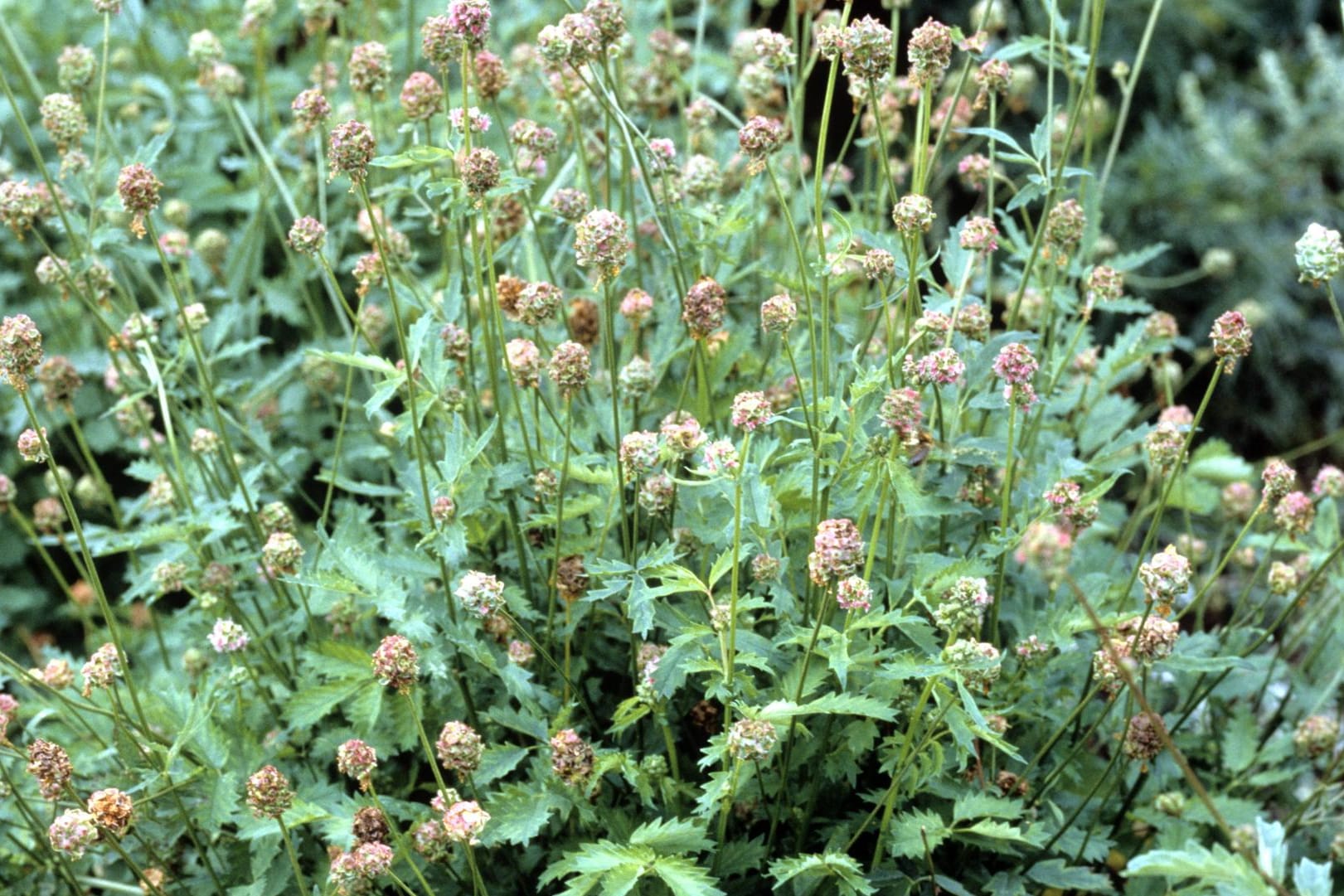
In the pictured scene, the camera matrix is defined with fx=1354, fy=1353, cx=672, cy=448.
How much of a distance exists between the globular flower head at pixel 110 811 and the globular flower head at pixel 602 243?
86cm

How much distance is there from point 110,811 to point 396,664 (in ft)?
1.27

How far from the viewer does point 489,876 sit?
1.96m

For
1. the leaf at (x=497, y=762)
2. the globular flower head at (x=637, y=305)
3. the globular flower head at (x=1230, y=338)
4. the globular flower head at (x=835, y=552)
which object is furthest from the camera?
the globular flower head at (x=637, y=305)

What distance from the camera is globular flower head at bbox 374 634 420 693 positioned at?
1607mm

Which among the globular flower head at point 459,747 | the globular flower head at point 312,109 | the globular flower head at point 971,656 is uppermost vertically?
the globular flower head at point 312,109

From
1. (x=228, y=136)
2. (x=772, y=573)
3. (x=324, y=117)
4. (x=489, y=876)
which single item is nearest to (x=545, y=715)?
(x=489, y=876)

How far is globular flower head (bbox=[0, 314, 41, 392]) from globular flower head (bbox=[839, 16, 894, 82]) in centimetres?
100

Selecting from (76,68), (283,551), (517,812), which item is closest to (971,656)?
(517,812)

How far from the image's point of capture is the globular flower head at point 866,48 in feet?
5.23

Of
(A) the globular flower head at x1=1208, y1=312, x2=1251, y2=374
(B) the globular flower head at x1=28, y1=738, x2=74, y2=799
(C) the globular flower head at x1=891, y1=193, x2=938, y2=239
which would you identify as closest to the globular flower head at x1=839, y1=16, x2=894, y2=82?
(C) the globular flower head at x1=891, y1=193, x2=938, y2=239

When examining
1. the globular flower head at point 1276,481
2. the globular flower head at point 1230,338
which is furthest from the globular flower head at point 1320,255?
the globular flower head at point 1276,481

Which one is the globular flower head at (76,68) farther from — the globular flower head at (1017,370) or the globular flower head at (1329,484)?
the globular flower head at (1329,484)

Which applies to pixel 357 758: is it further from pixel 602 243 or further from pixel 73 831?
pixel 602 243

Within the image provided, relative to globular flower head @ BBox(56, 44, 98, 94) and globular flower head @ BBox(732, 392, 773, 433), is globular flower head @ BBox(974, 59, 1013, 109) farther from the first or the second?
globular flower head @ BBox(56, 44, 98, 94)
